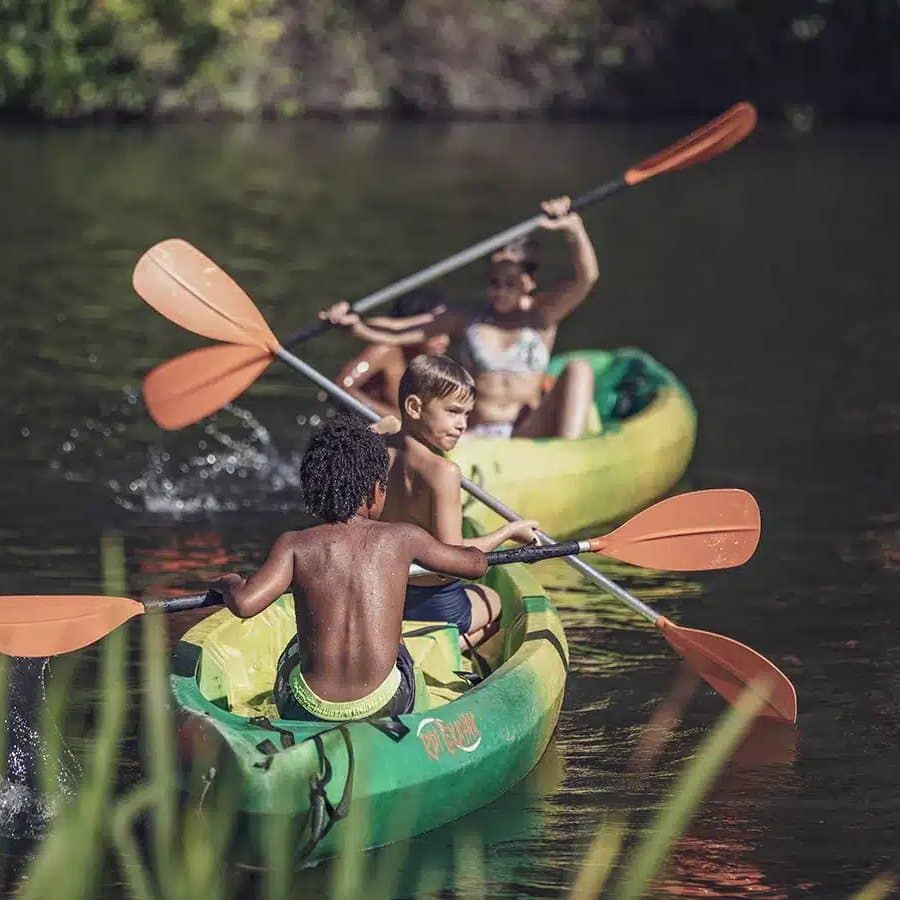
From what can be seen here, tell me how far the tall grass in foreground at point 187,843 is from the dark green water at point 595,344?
0.33 feet

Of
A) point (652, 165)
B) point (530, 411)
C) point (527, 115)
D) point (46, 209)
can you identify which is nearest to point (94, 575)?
point (530, 411)

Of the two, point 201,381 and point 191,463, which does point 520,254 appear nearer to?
point 201,381

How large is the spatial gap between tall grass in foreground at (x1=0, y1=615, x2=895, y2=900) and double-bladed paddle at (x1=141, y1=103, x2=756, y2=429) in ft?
3.72

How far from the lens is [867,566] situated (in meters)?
8.74

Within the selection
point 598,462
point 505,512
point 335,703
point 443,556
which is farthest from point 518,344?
→ point 335,703

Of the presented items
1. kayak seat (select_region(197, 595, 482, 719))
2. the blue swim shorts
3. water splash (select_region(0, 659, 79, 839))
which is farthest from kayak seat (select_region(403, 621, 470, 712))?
water splash (select_region(0, 659, 79, 839))

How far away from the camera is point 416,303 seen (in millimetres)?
9180

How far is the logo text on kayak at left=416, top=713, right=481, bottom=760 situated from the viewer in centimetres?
548

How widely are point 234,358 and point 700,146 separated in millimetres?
2234

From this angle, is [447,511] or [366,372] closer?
[447,511]

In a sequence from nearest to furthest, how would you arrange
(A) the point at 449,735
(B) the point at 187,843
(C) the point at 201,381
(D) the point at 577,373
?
(B) the point at 187,843
(A) the point at 449,735
(C) the point at 201,381
(D) the point at 577,373

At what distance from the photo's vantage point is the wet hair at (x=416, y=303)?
9156mm

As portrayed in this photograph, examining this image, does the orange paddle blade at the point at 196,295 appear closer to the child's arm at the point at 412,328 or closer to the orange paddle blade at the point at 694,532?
the child's arm at the point at 412,328

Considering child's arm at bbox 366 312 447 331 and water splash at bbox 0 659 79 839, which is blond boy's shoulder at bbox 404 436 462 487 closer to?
water splash at bbox 0 659 79 839
